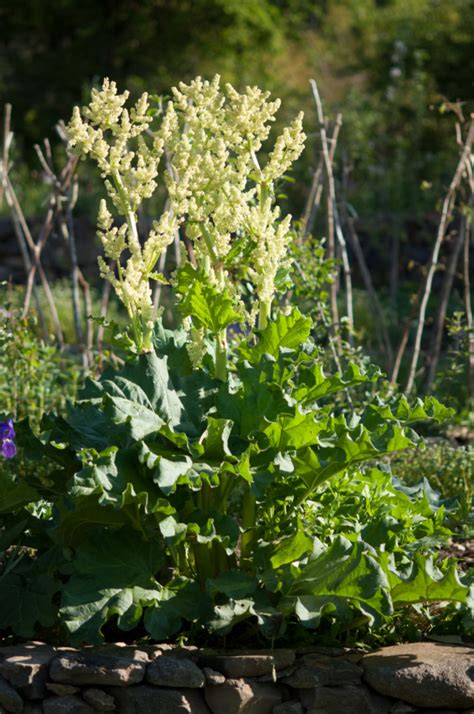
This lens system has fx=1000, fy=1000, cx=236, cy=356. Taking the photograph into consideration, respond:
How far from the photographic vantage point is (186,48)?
49.9 feet

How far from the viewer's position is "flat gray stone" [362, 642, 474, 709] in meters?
2.54

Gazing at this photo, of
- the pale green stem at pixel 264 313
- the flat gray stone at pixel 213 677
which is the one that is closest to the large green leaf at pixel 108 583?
the flat gray stone at pixel 213 677

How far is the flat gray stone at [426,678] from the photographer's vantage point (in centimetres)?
254

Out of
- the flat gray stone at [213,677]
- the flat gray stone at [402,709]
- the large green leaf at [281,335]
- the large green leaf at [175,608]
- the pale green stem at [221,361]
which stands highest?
the large green leaf at [281,335]

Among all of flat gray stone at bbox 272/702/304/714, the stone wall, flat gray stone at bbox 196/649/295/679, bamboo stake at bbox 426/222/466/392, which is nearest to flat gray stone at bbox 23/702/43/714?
the stone wall

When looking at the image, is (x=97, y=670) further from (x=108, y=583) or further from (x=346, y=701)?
(x=346, y=701)

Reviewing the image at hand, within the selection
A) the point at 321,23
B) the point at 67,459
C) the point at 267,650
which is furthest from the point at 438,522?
the point at 321,23

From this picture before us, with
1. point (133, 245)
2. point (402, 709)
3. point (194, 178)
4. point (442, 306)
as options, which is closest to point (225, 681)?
point (402, 709)

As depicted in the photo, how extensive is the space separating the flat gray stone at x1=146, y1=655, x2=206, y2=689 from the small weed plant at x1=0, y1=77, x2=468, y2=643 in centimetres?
7

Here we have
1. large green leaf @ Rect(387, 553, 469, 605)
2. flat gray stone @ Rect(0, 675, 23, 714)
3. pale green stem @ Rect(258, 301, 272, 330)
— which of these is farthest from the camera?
pale green stem @ Rect(258, 301, 272, 330)

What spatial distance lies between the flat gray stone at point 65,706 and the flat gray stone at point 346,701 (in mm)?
583

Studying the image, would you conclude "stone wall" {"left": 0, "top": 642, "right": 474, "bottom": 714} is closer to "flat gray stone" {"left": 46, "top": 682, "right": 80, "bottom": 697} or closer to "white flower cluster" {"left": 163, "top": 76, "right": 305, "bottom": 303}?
"flat gray stone" {"left": 46, "top": 682, "right": 80, "bottom": 697}

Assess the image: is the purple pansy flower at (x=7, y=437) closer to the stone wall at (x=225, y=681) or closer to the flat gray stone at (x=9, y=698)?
the stone wall at (x=225, y=681)

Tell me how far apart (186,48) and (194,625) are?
537 inches
